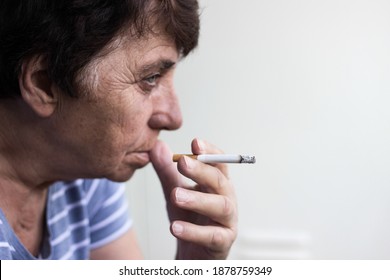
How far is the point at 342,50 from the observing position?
907mm

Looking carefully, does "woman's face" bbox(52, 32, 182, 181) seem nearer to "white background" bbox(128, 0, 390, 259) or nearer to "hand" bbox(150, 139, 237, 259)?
"hand" bbox(150, 139, 237, 259)

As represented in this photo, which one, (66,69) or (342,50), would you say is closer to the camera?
(66,69)

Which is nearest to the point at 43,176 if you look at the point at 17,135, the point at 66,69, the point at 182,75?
the point at 17,135

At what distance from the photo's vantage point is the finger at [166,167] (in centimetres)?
91

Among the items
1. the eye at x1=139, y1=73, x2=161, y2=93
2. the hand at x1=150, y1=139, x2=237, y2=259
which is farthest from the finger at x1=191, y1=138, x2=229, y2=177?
the eye at x1=139, y1=73, x2=161, y2=93

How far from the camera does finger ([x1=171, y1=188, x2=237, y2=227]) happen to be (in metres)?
0.76

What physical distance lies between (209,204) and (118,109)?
8.7 inches

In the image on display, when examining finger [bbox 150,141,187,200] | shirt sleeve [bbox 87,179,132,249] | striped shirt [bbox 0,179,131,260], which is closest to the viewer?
striped shirt [bbox 0,179,131,260]

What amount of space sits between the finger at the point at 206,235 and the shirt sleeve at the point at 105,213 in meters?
0.29

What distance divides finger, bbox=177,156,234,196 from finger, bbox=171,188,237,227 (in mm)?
16

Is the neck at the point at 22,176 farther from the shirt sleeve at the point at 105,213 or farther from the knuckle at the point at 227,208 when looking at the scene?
the knuckle at the point at 227,208

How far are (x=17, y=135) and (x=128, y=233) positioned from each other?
0.40 m

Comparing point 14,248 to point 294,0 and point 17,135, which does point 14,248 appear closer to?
point 17,135

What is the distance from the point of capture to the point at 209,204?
0.79m
